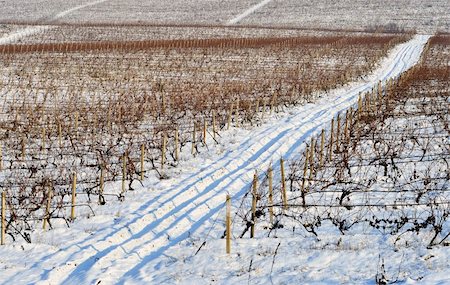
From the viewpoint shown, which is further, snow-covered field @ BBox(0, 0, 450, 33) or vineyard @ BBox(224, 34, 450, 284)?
snow-covered field @ BBox(0, 0, 450, 33)

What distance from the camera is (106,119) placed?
1822cm

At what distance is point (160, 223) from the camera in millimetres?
9719

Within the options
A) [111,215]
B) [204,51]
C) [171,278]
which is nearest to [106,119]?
[111,215]

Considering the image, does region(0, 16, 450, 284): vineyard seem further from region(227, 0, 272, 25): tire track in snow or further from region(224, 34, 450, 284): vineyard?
region(227, 0, 272, 25): tire track in snow

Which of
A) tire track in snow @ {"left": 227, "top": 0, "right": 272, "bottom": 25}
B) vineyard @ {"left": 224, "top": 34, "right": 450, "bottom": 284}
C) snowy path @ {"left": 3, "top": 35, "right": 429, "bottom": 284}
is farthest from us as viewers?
tire track in snow @ {"left": 227, "top": 0, "right": 272, "bottom": 25}

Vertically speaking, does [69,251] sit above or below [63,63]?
below

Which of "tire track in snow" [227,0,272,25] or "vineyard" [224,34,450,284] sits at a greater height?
"tire track in snow" [227,0,272,25]

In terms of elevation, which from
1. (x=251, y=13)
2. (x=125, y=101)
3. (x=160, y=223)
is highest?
(x=251, y=13)

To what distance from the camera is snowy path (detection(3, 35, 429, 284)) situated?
25.7 ft

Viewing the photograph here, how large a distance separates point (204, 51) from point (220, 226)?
92.3 feet

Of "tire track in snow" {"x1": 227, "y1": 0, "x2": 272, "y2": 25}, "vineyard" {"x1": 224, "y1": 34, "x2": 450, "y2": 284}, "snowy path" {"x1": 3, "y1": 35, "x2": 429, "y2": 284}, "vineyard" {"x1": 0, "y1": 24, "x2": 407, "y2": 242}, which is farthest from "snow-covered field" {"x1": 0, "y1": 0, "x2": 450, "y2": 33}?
"snowy path" {"x1": 3, "y1": 35, "x2": 429, "y2": 284}

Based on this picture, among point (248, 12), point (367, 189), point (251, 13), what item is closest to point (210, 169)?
point (367, 189)

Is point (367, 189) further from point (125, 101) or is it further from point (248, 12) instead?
point (248, 12)

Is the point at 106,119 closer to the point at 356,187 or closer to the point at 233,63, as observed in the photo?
the point at 356,187
